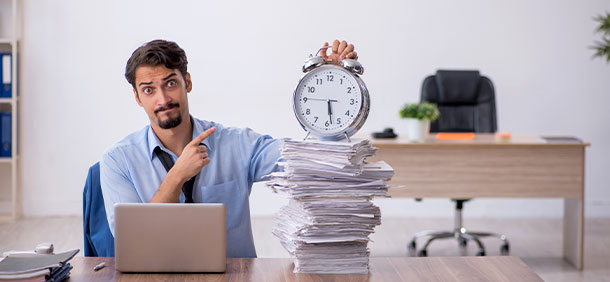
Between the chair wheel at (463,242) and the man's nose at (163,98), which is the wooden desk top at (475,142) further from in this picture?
the man's nose at (163,98)

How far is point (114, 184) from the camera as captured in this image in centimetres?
201

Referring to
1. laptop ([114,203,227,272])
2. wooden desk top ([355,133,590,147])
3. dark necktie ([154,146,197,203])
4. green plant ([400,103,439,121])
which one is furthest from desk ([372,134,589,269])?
laptop ([114,203,227,272])

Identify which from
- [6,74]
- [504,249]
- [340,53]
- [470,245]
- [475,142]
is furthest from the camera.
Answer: [6,74]

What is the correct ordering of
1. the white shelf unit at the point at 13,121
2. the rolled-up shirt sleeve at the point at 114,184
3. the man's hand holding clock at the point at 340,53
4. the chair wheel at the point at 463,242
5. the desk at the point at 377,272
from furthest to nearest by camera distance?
1. the white shelf unit at the point at 13,121
2. the chair wheel at the point at 463,242
3. the rolled-up shirt sleeve at the point at 114,184
4. the man's hand holding clock at the point at 340,53
5. the desk at the point at 377,272

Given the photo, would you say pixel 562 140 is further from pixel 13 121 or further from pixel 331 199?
pixel 13 121

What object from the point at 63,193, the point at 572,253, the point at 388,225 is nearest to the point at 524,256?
the point at 572,253

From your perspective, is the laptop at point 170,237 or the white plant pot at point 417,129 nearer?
the laptop at point 170,237

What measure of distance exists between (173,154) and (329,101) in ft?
2.06

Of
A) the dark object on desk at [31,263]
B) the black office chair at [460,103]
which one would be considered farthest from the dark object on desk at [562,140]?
→ the dark object on desk at [31,263]

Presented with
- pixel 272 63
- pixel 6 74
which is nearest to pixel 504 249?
pixel 272 63

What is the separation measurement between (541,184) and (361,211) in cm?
277

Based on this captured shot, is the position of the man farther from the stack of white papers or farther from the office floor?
the office floor

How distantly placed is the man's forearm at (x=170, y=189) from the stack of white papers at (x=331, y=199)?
0.32 metres

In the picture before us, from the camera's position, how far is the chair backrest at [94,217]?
6.73 ft
